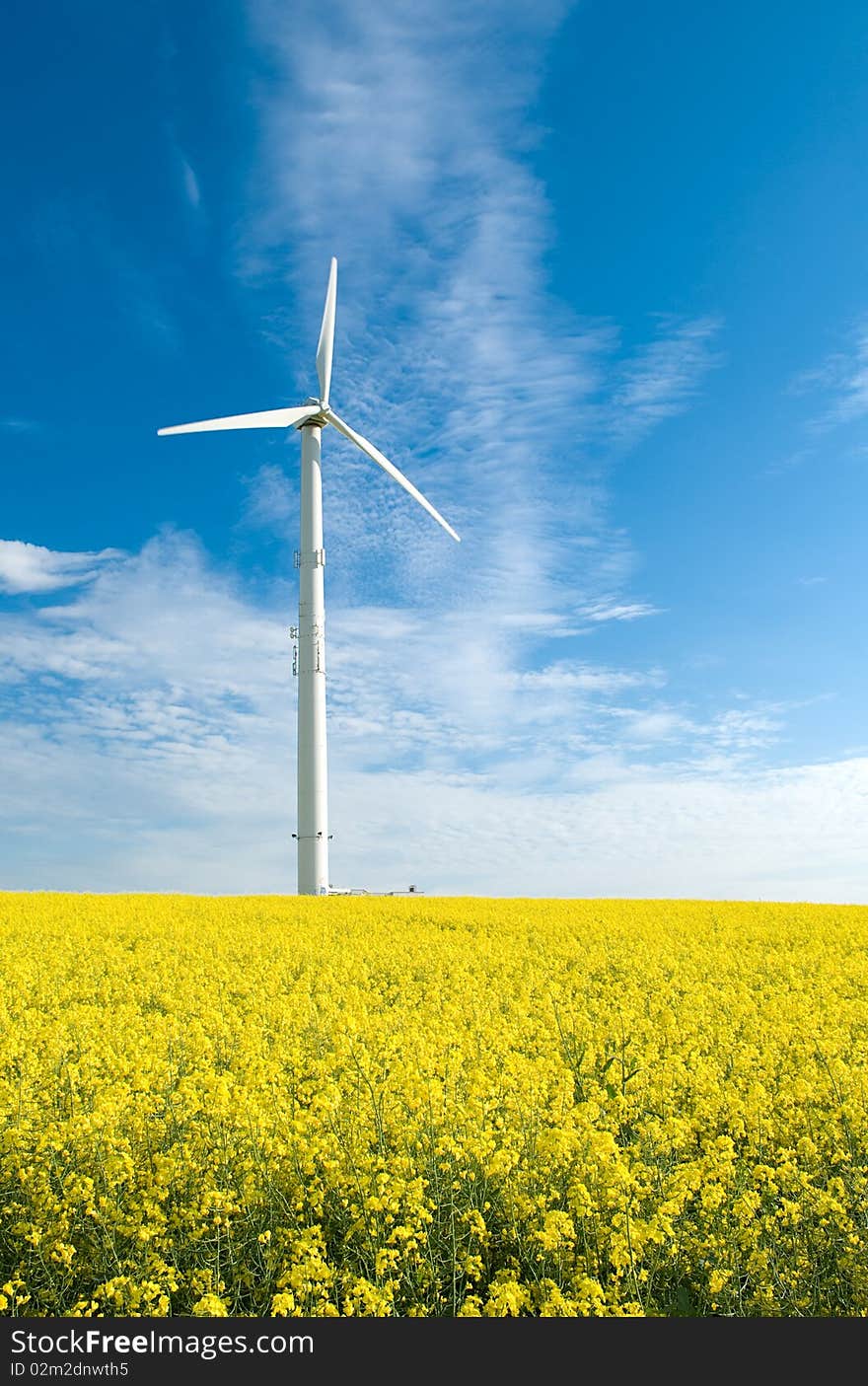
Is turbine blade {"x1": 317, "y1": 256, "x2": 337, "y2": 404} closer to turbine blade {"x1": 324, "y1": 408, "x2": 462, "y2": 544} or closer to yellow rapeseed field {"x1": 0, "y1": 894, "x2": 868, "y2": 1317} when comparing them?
turbine blade {"x1": 324, "y1": 408, "x2": 462, "y2": 544}

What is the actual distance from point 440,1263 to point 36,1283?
10.6 ft

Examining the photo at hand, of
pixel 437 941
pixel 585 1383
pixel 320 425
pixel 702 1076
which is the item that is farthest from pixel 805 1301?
pixel 320 425

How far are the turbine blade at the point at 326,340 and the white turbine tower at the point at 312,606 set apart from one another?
0.17ft

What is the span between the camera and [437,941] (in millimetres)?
21859

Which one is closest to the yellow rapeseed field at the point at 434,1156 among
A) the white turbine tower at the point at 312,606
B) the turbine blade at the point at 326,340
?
the white turbine tower at the point at 312,606

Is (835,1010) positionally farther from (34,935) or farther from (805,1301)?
(34,935)

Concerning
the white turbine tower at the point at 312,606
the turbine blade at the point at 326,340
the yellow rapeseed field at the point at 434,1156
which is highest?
the turbine blade at the point at 326,340

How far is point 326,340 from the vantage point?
4872cm

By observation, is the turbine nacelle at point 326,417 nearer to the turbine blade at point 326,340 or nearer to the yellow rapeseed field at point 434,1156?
the turbine blade at point 326,340

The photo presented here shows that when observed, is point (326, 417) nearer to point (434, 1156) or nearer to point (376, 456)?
point (376, 456)

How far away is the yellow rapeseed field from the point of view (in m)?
7.02

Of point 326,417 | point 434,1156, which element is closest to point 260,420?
point 326,417

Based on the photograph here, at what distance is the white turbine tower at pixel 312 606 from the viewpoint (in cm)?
3991

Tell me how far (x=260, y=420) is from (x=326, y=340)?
23.4ft
